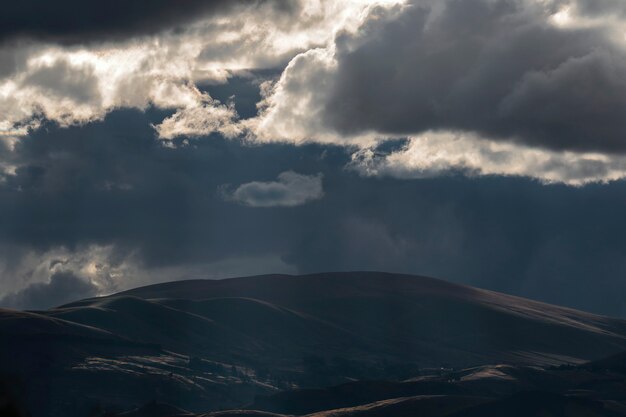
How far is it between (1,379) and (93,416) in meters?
39.8

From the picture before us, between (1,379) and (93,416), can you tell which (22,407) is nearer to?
(1,379)

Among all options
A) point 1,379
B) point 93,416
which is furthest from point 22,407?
point 93,416

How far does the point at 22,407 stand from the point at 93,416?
A: 38322mm

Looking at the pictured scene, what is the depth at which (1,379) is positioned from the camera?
3700 cm

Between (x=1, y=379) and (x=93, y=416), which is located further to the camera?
(x=93, y=416)

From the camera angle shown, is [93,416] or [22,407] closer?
[22,407]

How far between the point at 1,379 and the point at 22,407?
188 centimetres

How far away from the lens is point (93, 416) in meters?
75.5

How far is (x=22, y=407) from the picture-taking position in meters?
38.3
